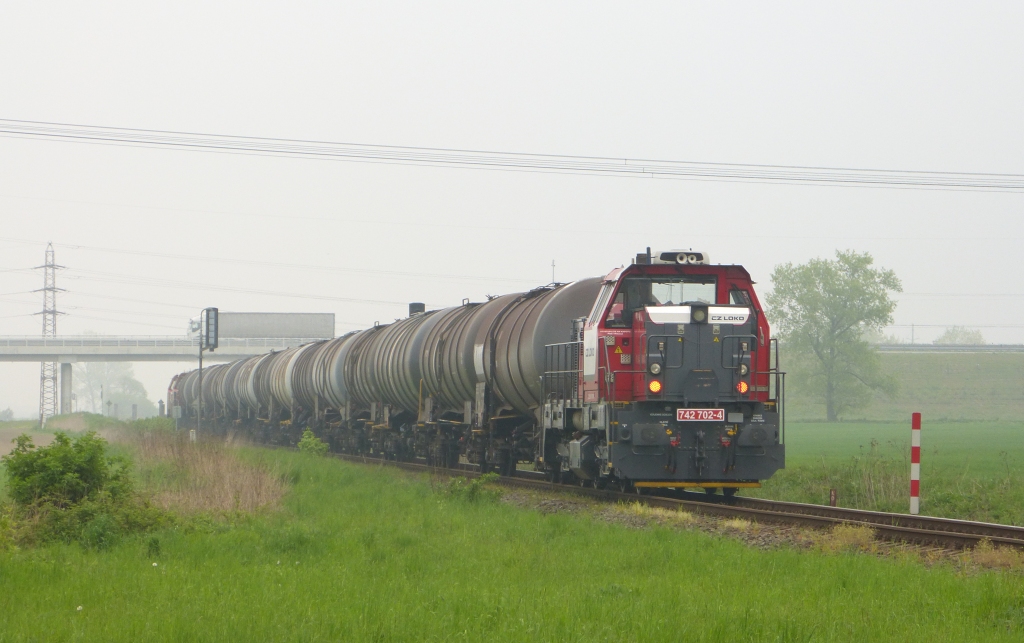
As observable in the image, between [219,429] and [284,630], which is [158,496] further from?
[219,429]

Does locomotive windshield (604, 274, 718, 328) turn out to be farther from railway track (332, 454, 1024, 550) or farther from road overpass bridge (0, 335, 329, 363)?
road overpass bridge (0, 335, 329, 363)

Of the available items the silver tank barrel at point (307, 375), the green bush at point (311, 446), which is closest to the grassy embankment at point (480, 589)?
the green bush at point (311, 446)

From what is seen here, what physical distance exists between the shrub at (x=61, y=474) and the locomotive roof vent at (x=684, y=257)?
7.62 metres

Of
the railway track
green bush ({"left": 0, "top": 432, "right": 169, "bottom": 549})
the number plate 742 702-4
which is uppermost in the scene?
the number plate 742 702-4

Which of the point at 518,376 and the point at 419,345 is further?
the point at 419,345

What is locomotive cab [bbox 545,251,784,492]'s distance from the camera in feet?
44.6

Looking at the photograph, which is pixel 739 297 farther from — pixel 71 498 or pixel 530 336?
pixel 71 498

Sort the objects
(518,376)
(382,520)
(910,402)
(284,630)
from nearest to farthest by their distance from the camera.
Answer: (284,630) < (382,520) < (518,376) < (910,402)

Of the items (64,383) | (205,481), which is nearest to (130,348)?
(64,383)

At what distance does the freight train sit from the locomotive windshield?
0.6 inches

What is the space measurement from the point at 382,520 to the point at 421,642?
6365 mm

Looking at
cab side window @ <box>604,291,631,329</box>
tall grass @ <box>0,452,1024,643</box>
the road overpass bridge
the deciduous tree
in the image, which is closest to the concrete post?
the road overpass bridge

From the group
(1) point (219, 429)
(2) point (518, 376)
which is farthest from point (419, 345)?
(1) point (219, 429)

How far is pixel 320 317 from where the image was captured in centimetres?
7788
